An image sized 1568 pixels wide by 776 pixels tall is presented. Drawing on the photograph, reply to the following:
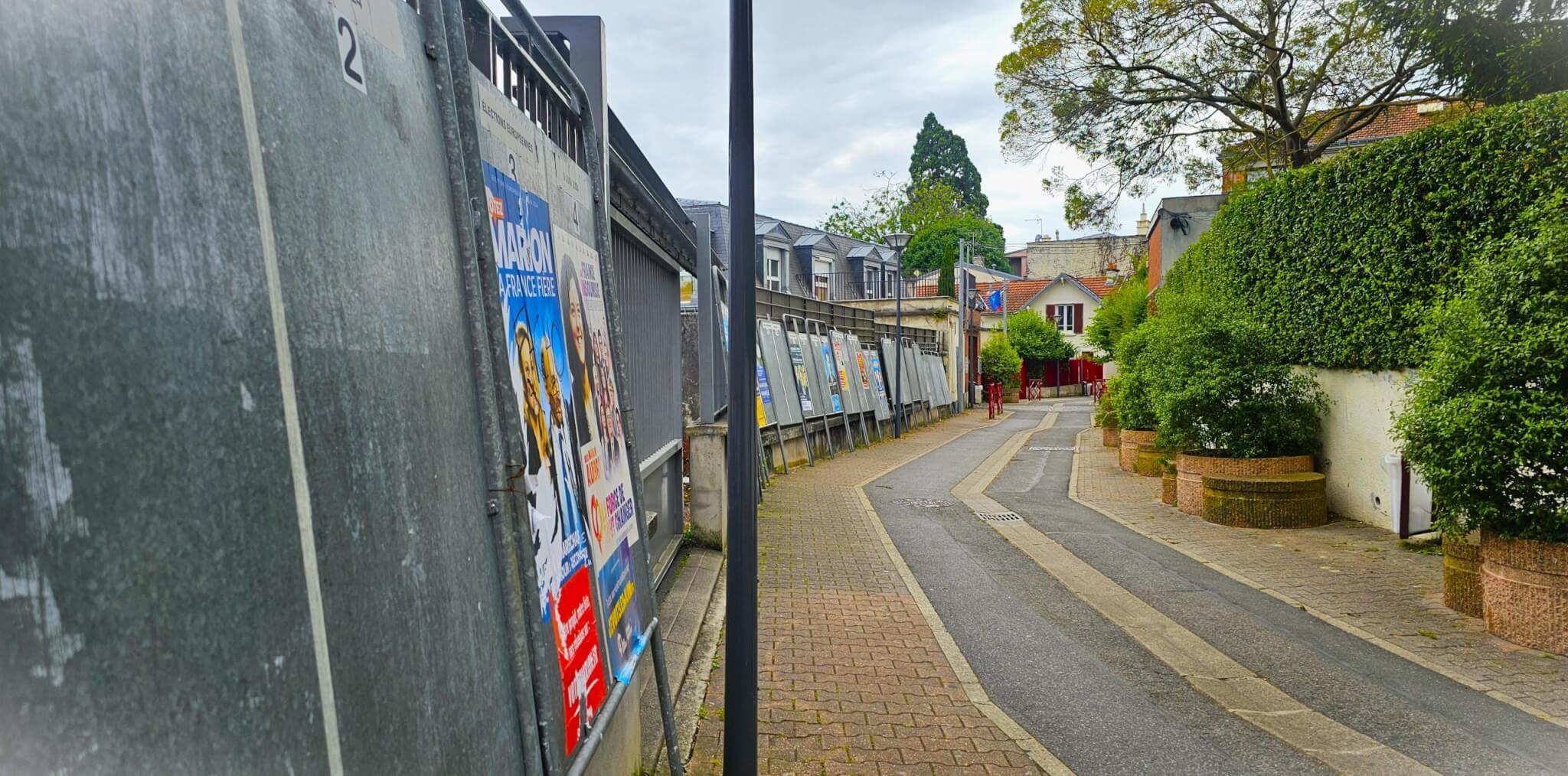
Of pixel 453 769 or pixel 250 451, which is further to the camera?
pixel 453 769

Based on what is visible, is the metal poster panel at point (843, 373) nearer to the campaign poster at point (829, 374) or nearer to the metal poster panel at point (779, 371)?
the campaign poster at point (829, 374)

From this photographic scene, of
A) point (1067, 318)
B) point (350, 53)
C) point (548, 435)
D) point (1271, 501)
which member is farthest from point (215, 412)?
point (1067, 318)

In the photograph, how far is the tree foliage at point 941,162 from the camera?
9556 centimetres

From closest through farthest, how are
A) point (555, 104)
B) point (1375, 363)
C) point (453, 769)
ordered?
point (453, 769) → point (555, 104) → point (1375, 363)

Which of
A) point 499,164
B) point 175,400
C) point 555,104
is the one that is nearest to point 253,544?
point 175,400

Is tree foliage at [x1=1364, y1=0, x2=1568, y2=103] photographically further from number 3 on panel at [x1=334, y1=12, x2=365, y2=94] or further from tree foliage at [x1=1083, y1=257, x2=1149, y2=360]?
number 3 on panel at [x1=334, y1=12, x2=365, y2=94]

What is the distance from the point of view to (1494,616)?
6844mm

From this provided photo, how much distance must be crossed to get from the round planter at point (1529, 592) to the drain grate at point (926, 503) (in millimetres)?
7520

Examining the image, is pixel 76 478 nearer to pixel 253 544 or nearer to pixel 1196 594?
pixel 253 544

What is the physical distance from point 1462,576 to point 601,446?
6949 mm

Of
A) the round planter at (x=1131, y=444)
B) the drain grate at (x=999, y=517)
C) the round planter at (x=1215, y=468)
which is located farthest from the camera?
the round planter at (x=1131, y=444)

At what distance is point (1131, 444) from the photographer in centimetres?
1823

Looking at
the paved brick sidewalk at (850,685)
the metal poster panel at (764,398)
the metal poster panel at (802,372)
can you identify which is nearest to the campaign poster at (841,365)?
the metal poster panel at (802,372)

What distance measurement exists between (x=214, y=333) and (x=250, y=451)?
16cm
